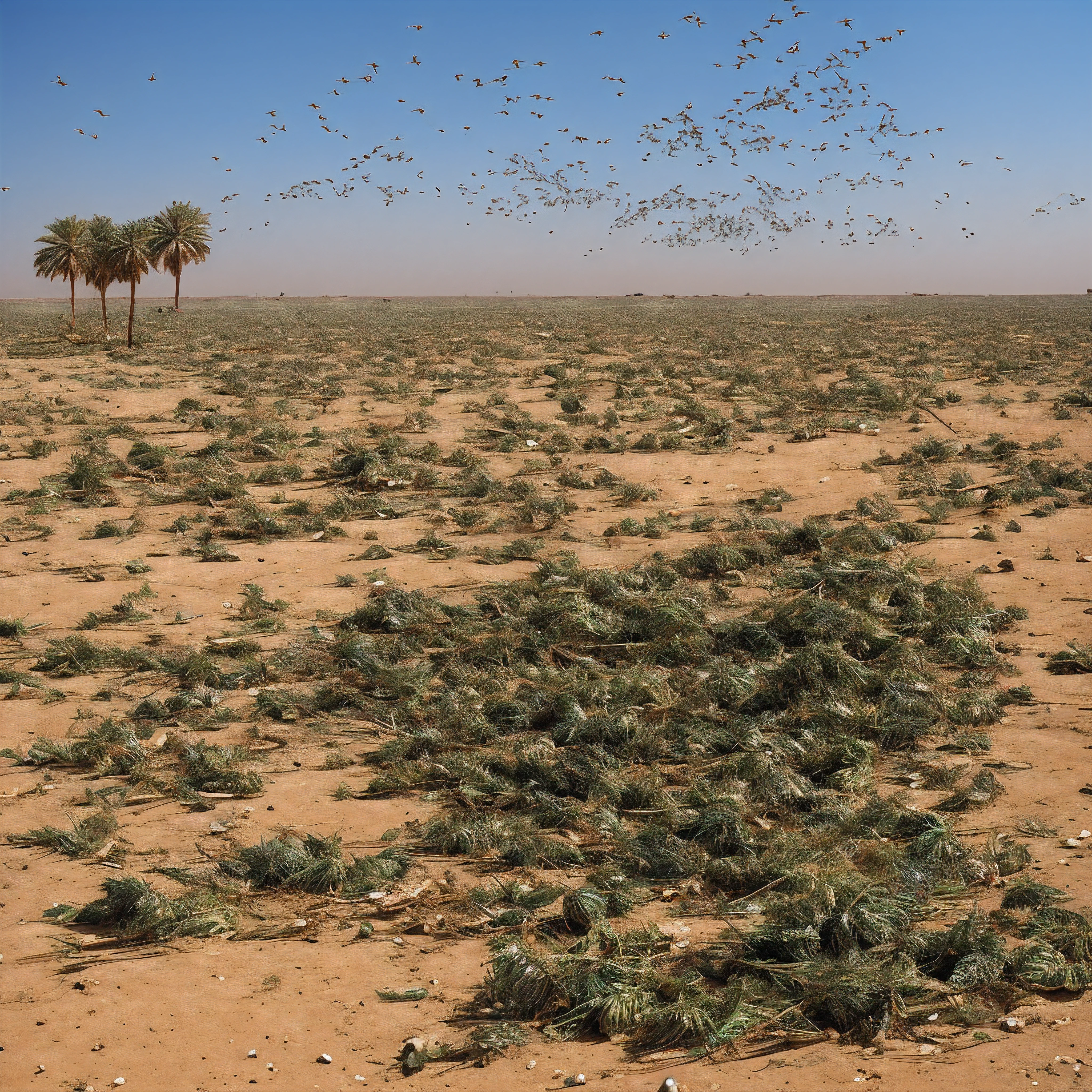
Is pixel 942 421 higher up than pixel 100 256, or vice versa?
pixel 100 256

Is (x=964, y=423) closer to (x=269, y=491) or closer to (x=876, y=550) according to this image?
(x=876, y=550)

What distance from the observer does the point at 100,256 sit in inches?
1812

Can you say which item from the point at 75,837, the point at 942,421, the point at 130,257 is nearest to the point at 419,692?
the point at 75,837

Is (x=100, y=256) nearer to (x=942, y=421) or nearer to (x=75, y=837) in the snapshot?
(x=942, y=421)

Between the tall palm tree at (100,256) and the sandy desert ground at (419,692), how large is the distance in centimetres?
1819

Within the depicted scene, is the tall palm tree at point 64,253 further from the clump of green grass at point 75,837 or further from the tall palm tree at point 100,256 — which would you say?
the clump of green grass at point 75,837

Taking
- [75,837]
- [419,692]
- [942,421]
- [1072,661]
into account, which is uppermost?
[942,421]

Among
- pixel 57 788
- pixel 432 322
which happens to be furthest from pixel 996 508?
pixel 432 322

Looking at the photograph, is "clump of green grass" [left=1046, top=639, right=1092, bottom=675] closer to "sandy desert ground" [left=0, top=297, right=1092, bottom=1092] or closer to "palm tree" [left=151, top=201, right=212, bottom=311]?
"sandy desert ground" [left=0, top=297, right=1092, bottom=1092]

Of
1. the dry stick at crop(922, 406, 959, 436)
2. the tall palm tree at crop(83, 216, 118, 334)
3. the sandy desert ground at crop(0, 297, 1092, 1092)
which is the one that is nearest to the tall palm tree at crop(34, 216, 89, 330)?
the tall palm tree at crop(83, 216, 118, 334)

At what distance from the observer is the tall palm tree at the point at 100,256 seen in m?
45.2

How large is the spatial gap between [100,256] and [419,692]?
142 ft

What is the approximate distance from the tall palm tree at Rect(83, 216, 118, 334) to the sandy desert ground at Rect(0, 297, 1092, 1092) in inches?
716

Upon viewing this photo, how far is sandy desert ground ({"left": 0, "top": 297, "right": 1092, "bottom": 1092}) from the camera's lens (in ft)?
17.4
